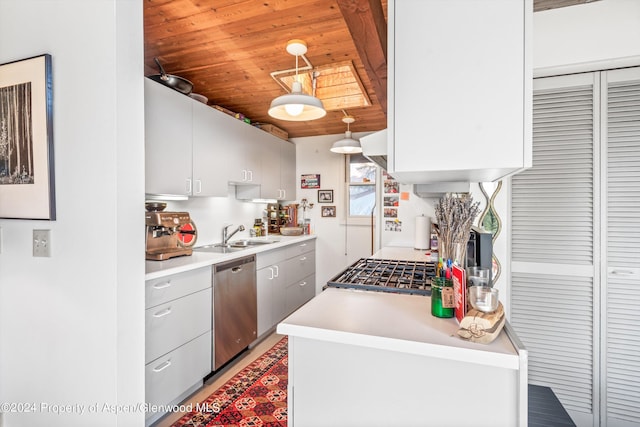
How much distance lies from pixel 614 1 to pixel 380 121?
2242 mm

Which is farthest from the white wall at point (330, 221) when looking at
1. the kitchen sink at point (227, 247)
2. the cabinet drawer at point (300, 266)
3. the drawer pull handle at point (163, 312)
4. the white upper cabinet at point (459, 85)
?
the white upper cabinet at point (459, 85)

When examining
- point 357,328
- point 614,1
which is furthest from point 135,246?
point 614,1

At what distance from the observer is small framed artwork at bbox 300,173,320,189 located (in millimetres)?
4312

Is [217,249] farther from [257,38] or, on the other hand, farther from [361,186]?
[361,186]

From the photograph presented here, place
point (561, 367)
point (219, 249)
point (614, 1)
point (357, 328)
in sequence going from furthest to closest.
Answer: point (219, 249) < point (561, 367) < point (614, 1) < point (357, 328)

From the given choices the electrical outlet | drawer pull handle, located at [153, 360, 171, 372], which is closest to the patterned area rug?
drawer pull handle, located at [153, 360, 171, 372]

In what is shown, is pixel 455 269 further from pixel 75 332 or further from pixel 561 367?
pixel 75 332

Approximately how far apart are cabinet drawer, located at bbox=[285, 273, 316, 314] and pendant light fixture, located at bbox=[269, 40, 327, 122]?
199 cm

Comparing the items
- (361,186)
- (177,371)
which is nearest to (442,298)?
(177,371)

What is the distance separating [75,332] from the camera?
4.72 ft

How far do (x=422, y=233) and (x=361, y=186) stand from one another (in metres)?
1.32

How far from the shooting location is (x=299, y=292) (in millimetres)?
3801

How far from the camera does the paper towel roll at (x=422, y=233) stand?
3029mm

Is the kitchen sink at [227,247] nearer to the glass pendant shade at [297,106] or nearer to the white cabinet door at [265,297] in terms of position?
the white cabinet door at [265,297]
